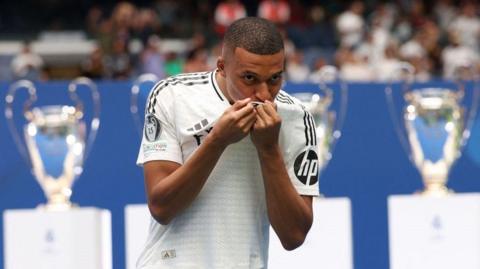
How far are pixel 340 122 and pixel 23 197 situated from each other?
1.72 meters

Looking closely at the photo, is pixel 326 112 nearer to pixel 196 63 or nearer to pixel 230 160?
pixel 230 160

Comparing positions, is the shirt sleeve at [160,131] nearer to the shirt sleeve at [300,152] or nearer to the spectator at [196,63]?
the shirt sleeve at [300,152]

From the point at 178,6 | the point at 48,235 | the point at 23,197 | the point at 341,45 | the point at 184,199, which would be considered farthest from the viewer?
the point at 178,6

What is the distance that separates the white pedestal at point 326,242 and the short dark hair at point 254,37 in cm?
283

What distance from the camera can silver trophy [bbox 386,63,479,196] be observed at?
641 centimetres

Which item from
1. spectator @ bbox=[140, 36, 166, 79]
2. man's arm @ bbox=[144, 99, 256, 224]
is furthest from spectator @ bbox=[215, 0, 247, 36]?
man's arm @ bbox=[144, 99, 256, 224]

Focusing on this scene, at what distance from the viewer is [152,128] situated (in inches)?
131

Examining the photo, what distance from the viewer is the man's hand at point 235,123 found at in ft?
9.93

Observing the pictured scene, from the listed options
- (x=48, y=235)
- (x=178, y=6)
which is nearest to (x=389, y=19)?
(x=178, y=6)

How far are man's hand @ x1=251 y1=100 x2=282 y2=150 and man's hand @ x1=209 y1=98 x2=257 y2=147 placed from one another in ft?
0.05

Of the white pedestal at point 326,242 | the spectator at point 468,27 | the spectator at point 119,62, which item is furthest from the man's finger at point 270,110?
the spectator at point 468,27

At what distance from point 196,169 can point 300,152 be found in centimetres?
36

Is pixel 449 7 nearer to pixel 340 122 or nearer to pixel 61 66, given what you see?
pixel 61 66

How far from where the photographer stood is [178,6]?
17141 millimetres
